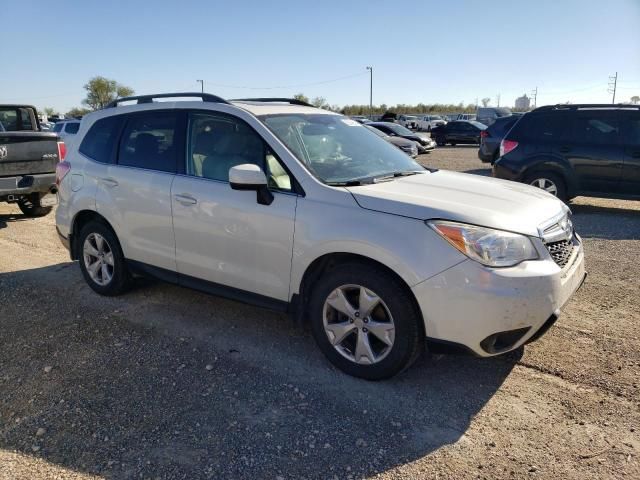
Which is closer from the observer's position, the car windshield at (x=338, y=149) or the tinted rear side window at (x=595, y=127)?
the car windshield at (x=338, y=149)

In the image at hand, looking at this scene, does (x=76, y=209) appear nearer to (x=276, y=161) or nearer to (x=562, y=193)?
(x=276, y=161)

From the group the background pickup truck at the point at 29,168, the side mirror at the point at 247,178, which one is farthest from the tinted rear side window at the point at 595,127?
the background pickup truck at the point at 29,168

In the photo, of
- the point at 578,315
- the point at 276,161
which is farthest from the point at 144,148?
the point at 578,315

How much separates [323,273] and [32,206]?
7.23 metres

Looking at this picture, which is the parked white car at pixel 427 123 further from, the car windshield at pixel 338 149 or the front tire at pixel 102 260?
the front tire at pixel 102 260

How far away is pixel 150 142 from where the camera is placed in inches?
175

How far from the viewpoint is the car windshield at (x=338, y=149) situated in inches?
145

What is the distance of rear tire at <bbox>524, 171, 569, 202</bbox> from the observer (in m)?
8.62

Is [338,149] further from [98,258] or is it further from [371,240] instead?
[98,258]

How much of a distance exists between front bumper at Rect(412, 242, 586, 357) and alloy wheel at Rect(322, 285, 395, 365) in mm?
284

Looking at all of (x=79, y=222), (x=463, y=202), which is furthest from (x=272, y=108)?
(x=79, y=222)

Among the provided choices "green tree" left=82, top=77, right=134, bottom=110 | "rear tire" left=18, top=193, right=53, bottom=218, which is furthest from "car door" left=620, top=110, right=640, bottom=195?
"green tree" left=82, top=77, right=134, bottom=110

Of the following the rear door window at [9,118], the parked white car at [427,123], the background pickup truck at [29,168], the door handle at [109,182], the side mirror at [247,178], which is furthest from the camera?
the parked white car at [427,123]

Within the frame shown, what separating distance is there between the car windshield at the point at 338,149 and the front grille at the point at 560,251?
4.13 feet
